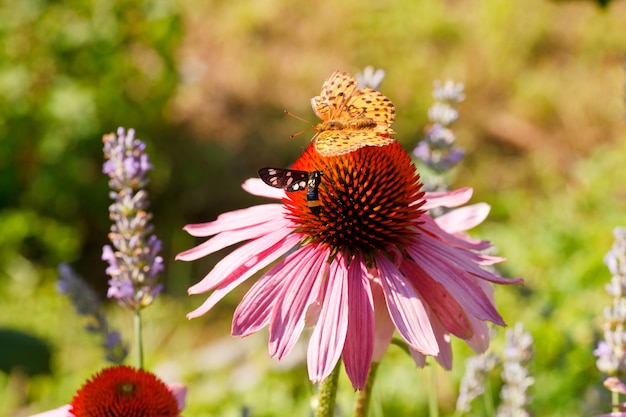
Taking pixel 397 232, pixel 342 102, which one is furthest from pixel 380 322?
pixel 342 102

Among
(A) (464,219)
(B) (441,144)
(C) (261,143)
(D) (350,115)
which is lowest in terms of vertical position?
(A) (464,219)

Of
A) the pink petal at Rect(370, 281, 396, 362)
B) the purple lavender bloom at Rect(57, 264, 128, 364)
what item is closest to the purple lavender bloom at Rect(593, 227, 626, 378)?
the pink petal at Rect(370, 281, 396, 362)

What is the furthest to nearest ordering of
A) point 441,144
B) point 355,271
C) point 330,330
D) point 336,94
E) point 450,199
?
1. point 441,144
2. point 450,199
3. point 336,94
4. point 355,271
5. point 330,330

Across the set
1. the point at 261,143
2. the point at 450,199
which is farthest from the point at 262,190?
the point at 261,143

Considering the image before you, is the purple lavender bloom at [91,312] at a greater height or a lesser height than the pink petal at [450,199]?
lesser

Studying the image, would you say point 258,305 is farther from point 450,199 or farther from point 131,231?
point 450,199

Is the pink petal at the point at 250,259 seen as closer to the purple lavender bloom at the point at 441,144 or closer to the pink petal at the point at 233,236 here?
the pink petal at the point at 233,236

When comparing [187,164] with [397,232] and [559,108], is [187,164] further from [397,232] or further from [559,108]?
[397,232]

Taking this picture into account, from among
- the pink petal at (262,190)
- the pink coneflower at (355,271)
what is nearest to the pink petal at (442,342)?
the pink coneflower at (355,271)
